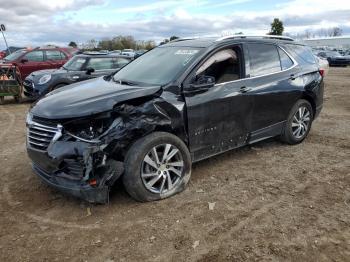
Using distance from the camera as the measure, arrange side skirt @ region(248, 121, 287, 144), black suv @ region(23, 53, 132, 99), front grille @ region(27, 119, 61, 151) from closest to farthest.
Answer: front grille @ region(27, 119, 61, 151) → side skirt @ region(248, 121, 287, 144) → black suv @ region(23, 53, 132, 99)

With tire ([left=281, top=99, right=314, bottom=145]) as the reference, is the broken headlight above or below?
above

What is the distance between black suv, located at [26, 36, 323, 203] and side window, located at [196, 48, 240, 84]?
0.5 inches

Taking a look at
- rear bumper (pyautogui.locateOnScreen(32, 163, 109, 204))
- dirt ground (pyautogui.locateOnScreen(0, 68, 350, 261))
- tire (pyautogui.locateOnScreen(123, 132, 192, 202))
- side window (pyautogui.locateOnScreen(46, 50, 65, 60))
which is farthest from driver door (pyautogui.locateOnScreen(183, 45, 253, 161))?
side window (pyautogui.locateOnScreen(46, 50, 65, 60))

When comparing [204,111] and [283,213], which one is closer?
[283,213]

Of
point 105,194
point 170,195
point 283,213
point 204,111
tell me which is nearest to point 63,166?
point 105,194

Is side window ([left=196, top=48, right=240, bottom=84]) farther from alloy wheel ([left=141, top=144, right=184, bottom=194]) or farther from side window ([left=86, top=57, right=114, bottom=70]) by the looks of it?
side window ([left=86, top=57, right=114, bottom=70])

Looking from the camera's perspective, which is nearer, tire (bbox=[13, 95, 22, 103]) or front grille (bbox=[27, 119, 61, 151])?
front grille (bbox=[27, 119, 61, 151])

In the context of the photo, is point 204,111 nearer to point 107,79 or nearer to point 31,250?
point 107,79

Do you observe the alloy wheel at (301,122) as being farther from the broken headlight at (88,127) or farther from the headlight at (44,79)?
the headlight at (44,79)

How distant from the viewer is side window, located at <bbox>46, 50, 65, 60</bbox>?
14.9m

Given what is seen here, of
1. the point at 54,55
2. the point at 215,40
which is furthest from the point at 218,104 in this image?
the point at 54,55

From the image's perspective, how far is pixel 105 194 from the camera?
3996mm

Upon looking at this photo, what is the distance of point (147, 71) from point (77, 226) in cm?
233

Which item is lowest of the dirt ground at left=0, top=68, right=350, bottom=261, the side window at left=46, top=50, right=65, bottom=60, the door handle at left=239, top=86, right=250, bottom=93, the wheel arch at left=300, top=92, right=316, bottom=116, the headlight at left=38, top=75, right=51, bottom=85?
the dirt ground at left=0, top=68, right=350, bottom=261
